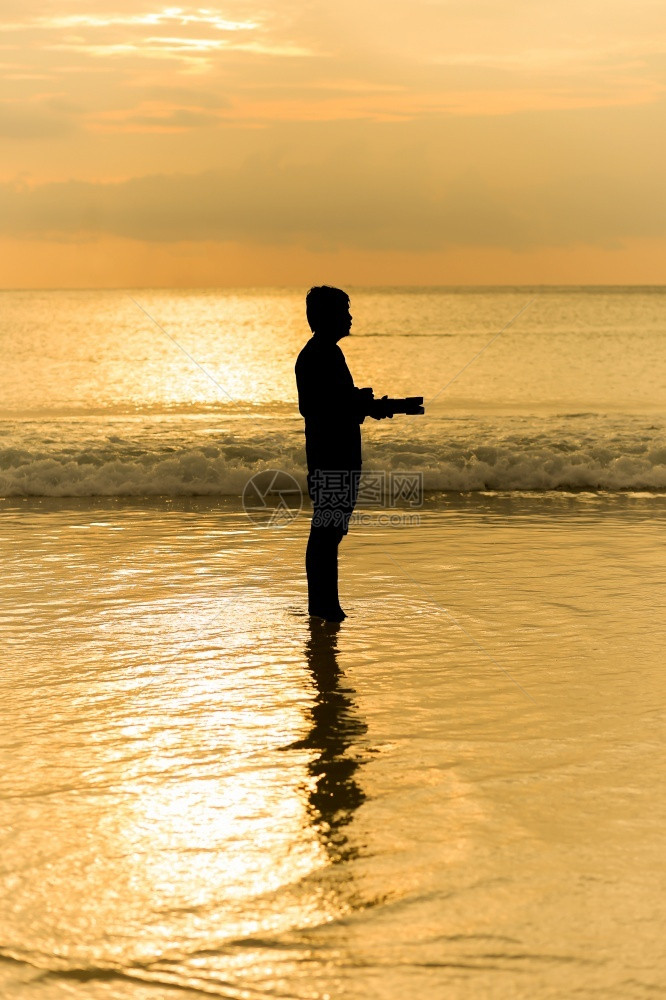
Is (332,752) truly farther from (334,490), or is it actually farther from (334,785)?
(334,490)

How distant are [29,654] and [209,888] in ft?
9.85

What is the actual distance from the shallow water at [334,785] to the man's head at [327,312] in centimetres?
167

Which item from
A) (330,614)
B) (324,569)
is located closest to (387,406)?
(324,569)

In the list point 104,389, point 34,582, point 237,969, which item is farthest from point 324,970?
point 104,389

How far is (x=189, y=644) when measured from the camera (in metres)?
6.41

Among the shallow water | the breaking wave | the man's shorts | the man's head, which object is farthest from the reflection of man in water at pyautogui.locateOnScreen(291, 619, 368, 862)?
the breaking wave

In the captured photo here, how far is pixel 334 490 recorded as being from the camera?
21.8 ft

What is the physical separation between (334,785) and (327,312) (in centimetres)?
306

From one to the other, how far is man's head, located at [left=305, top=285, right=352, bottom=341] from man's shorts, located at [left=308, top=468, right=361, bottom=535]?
747mm

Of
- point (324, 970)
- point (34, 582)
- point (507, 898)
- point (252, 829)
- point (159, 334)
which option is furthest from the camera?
point (159, 334)

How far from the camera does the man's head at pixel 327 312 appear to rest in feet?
21.6

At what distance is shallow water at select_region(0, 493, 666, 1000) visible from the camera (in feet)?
10.3

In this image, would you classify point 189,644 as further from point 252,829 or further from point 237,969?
point 237,969

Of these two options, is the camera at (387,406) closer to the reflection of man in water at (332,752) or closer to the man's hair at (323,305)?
the man's hair at (323,305)
